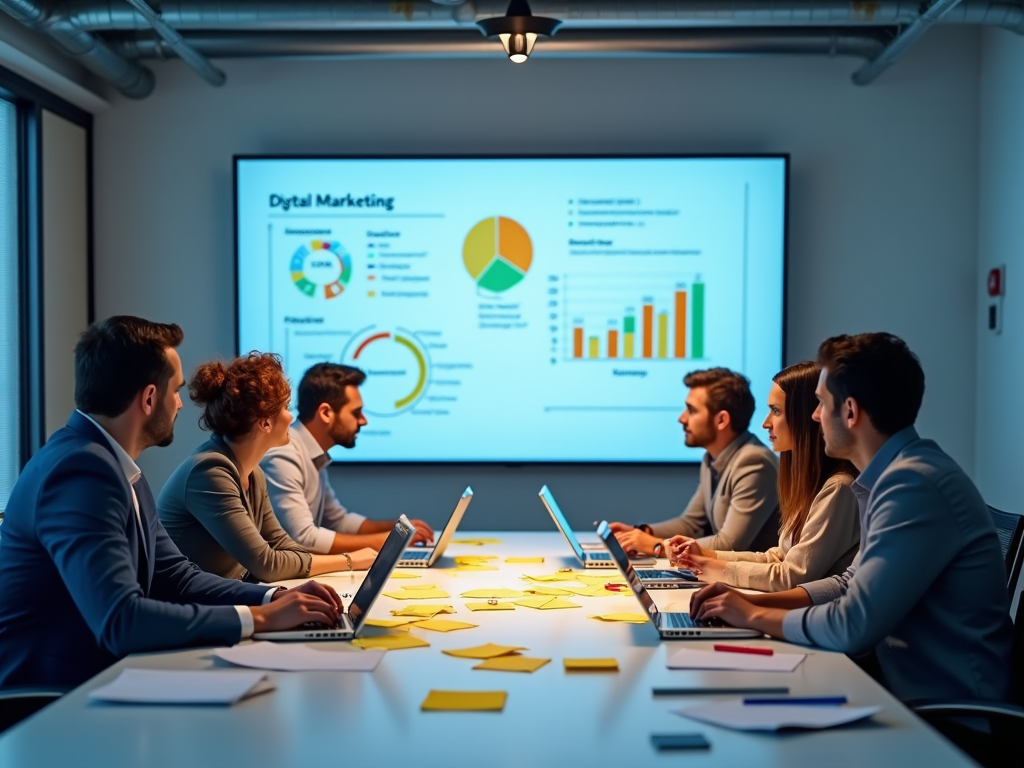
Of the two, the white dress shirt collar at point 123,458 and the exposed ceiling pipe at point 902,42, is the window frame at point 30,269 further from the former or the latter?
the exposed ceiling pipe at point 902,42

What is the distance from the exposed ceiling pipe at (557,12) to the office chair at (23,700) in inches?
132

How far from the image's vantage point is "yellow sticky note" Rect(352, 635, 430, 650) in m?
2.30

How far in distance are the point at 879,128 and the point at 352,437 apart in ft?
10.3

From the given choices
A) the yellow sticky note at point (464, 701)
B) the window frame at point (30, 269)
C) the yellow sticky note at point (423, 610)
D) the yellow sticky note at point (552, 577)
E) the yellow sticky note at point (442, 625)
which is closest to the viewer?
the yellow sticky note at point (464, 701)

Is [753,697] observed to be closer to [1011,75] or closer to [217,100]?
[1011,75]

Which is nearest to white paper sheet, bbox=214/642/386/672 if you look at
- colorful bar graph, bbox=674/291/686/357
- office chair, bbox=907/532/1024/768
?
office chair, bbox=907/532/1024/768

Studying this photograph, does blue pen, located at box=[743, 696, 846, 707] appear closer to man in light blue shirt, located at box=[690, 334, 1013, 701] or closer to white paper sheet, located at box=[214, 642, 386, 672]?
man in light blue shirt, located at box=[690, 334, 1013, 701]

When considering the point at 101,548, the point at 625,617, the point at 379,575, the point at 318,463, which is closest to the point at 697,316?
the point at 318,463

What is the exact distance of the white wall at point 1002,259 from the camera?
4992 millimetres

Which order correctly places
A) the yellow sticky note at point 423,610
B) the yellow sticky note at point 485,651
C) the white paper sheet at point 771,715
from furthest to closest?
1. the yellow sticky note at point 423,610
2. the yellow sticky note at point 485,651
3. the white paper sheet at point 771,715

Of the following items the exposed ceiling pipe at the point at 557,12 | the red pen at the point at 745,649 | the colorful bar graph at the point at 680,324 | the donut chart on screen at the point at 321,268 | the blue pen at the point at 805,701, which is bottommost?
the red pen at the point at 745,649

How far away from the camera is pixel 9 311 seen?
499 centimetres

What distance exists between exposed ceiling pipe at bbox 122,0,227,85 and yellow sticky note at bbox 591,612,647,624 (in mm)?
3164

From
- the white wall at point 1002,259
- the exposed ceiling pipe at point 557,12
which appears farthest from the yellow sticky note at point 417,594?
the white wall at point 1002,259
